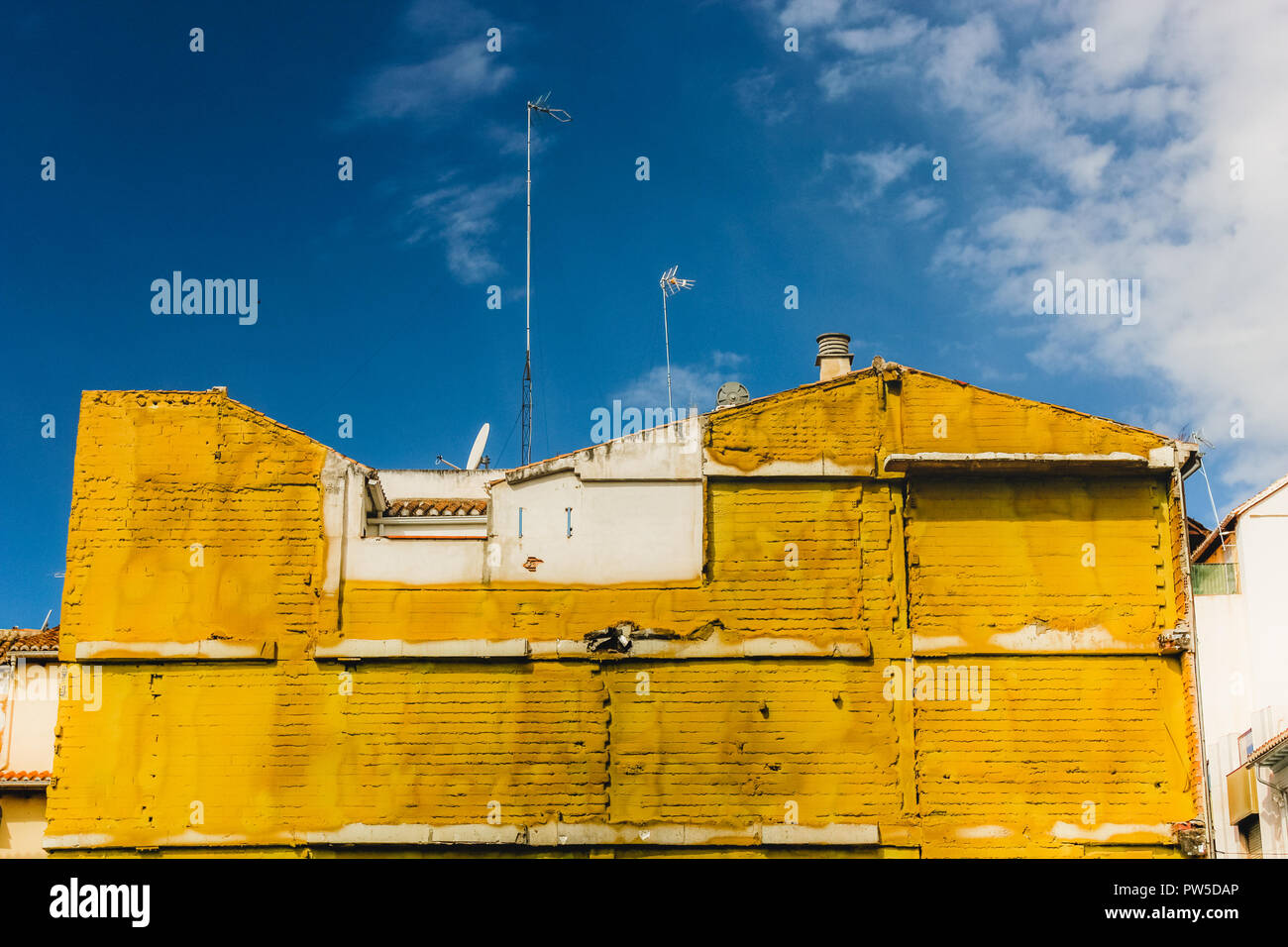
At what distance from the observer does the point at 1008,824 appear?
60.9 ft

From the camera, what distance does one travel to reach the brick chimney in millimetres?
21688

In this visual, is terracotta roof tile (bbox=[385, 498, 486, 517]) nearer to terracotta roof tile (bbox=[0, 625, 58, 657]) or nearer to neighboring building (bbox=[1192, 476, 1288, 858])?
terracotta roof tile (bbox=[0, 625, 58, 657])

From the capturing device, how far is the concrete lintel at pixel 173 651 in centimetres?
1911

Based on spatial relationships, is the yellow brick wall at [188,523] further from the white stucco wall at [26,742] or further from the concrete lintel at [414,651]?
the white stucco wall at [26,742]

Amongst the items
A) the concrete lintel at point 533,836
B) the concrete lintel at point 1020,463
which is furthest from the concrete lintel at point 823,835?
the concrete lintel at point 1020,463

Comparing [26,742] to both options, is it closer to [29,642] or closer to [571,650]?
[29,642]

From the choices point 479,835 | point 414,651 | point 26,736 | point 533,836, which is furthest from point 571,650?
point 26,736

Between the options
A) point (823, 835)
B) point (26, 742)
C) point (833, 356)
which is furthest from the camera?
point (26, 742)

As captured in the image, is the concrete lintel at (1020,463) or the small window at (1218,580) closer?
the concrete lintel at (1020,463)

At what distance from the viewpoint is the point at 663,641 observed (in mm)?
19188

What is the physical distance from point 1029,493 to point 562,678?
7.72 m

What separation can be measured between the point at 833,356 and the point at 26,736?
53.7ft

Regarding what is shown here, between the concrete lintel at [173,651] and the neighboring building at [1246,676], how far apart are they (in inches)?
617

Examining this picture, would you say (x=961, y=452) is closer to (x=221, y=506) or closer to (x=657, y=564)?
(x=657, y=564)
